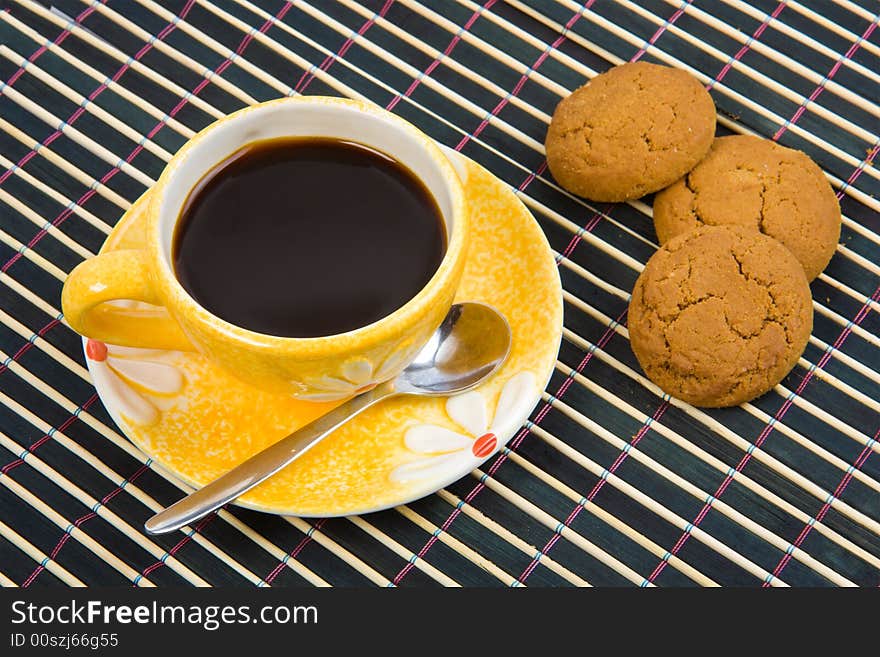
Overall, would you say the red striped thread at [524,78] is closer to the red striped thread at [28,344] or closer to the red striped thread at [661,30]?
the red striped thread at [661,30]

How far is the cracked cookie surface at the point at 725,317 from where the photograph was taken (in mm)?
1168

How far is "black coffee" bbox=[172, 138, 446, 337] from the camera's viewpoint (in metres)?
0.99

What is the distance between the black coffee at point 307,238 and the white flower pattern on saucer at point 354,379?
1.6 inches

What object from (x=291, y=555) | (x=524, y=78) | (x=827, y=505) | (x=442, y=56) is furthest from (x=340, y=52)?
(x=827, y=505)

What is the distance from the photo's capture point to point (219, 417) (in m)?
1.12

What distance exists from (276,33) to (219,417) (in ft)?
2.10

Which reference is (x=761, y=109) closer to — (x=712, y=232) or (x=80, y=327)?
(x=712, y=232)

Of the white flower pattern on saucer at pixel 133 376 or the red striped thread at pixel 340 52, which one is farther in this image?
the red striped thread at pixel 340 52

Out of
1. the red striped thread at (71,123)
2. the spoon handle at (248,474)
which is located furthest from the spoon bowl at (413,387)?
→ the red striped thread at (71,123)

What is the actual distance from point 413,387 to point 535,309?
0.57 feet

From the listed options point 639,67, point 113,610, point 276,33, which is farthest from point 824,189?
point 113,610

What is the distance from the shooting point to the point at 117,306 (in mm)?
1070

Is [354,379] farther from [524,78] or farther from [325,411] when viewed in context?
[524,78]

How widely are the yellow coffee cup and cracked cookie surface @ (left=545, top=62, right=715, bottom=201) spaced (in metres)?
0.33
